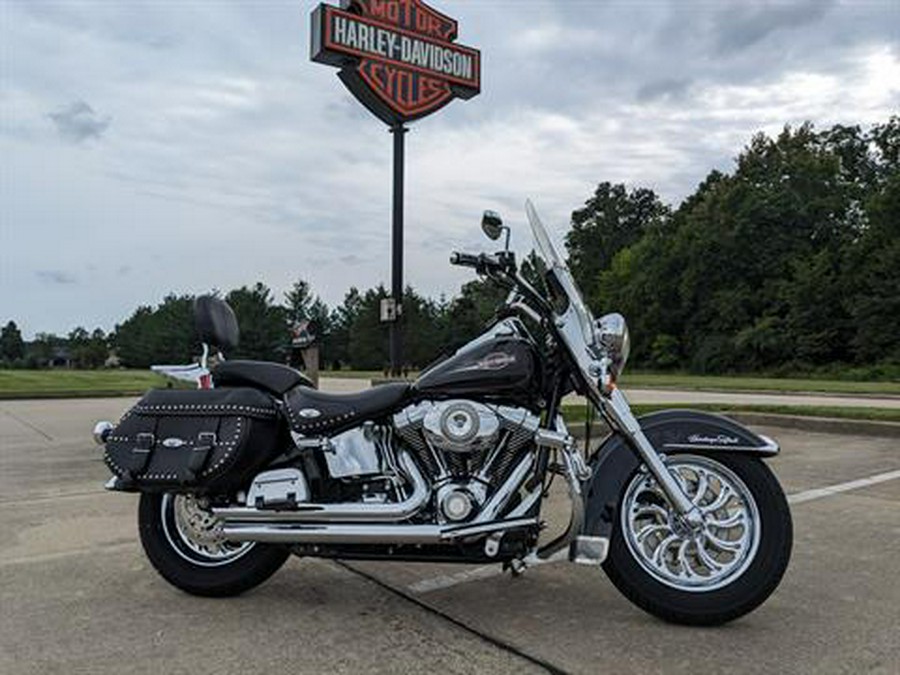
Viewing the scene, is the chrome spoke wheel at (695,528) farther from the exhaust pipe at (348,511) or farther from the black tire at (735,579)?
the exhaust pipe at (348,511)

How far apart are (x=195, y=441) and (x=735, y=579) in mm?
2174

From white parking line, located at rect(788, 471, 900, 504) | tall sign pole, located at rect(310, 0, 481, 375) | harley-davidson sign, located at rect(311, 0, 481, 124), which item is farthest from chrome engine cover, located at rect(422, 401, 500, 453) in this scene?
harley-davidson sign, located at rect(311, 0, 481, 124)

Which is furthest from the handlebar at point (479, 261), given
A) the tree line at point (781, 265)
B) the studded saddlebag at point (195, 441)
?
the tree line at point (781, 265)

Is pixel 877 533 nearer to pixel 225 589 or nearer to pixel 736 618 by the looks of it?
pixel 736 618

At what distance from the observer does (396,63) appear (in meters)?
12.3

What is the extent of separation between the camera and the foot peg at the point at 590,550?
2910 mm

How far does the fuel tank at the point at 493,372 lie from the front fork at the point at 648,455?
0.29 meters

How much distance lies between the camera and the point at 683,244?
51188 millimetres

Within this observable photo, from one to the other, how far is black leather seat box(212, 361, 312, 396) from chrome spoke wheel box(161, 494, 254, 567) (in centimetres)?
52

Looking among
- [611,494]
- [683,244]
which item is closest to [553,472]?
[611,494]

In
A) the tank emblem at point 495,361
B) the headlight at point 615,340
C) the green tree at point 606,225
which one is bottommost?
the tank emblem at point 495,361

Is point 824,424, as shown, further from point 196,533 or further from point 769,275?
point 769,275

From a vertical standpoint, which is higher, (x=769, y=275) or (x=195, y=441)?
(x=769, y=275)

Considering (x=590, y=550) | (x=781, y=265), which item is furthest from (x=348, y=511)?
(x=781, y=265)
